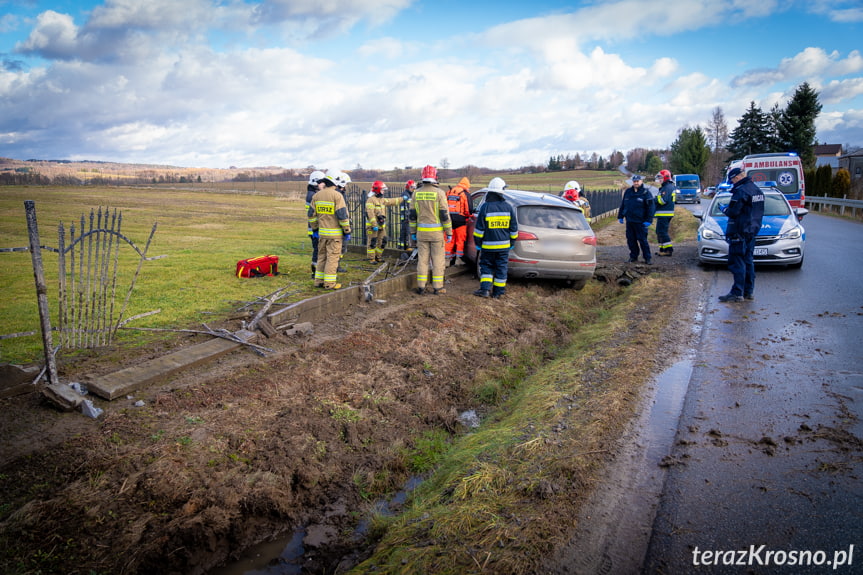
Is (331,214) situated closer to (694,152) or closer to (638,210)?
(638,210)

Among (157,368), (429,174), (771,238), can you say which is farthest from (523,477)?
(771,238)

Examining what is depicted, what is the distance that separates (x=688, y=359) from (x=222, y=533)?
4.81 m

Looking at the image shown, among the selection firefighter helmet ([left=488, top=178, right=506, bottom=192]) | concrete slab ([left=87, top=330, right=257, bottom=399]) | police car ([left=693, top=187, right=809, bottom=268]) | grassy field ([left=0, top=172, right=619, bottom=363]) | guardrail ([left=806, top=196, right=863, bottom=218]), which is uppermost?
firefighter helmet ([left=488, top=178, right=506, bottom=192])

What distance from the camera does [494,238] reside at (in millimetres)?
8609

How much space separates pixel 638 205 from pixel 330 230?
7148 mm

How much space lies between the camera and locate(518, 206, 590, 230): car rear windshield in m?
9.08

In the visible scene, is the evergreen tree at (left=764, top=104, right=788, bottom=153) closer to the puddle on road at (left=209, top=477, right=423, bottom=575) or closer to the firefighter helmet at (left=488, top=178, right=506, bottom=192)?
the firefighter helmet at (left=488, top=178, right=506, bottom=192)

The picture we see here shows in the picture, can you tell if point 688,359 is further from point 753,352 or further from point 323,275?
point 323,275

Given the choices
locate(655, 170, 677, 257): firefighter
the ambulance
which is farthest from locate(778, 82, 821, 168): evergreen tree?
locate(655, 170, 677, 257): firefighter

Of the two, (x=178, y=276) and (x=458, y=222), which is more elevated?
(x=458, y=222)

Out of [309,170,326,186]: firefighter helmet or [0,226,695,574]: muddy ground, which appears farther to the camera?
[309,170,326,186]: firefighter helmet

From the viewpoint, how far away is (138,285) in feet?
29.6

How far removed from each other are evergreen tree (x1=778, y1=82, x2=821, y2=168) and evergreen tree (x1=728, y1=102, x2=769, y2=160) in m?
5.16

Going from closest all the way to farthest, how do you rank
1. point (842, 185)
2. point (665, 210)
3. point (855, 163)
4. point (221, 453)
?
point (221, 453) → point (665, 210) → point (842, 185) → point (855, 163)
